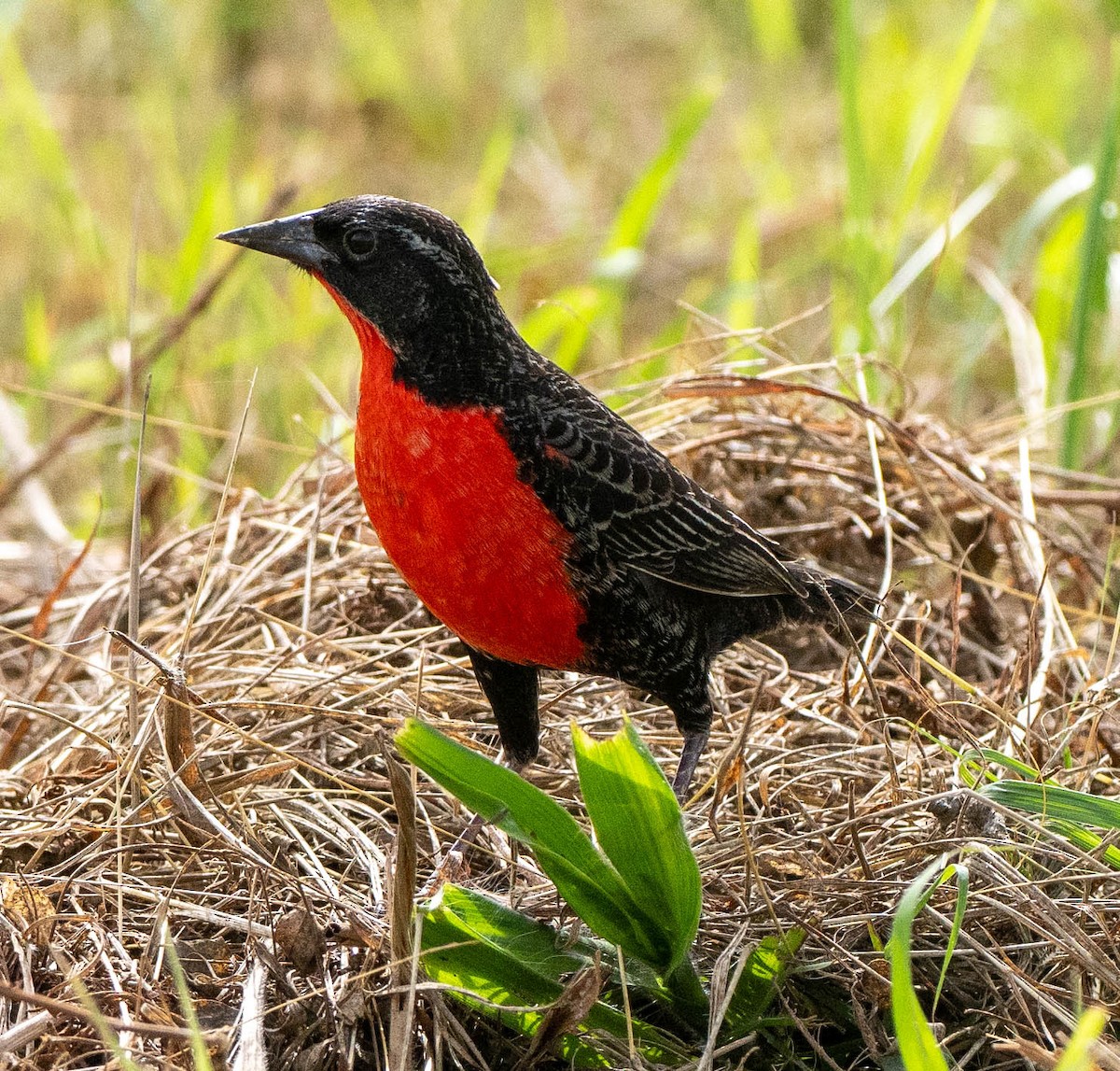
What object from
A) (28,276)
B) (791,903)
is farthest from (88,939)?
(28,276)

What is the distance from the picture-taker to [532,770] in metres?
3.94

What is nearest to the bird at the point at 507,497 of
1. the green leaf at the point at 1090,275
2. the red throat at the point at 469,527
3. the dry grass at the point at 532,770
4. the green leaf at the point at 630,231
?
the red throat at the point at 469,527

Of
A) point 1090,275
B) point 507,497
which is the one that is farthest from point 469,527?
point 1090,275

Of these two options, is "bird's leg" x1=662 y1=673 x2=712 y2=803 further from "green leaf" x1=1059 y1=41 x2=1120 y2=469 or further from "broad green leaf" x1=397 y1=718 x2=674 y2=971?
"green leaf" x1=1059 y1=41 x2=1120 y2=469

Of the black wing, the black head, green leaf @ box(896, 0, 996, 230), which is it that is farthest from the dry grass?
green leaf @ box(896, 0, 996, 230)

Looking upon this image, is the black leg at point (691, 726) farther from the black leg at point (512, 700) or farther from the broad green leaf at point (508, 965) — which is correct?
the broad green leaf at point (508, 965)

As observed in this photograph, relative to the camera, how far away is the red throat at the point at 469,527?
324cm

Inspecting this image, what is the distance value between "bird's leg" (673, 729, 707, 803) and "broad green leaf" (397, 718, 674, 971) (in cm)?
80

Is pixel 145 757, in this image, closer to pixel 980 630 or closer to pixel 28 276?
pixel 980 630

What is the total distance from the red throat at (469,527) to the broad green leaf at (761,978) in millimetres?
823

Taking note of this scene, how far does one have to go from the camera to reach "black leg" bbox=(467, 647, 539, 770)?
361 cm

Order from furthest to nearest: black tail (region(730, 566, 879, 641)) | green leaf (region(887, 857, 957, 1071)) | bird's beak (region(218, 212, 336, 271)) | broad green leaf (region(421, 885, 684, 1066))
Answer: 1. black tail (region(730, 566, 879, 641))
2. bird's beak (region(218, 212, 336, 271))
3. broad green leaf (region(421, 885, 684, 1066))
4. green leaf (region(887, 857, 957, 1071))

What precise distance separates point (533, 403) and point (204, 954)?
4.71 ft

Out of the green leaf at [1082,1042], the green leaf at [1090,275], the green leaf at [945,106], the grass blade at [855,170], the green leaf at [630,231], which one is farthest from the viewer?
the green leaf at [630,231]
